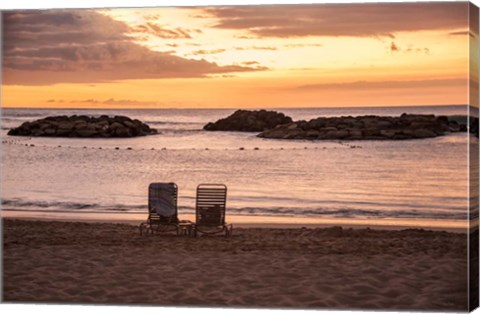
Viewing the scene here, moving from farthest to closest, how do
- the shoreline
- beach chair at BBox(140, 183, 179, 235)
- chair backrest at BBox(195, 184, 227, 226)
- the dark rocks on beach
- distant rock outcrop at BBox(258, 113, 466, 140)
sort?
1. the dark rocks on beach
2. beach chair at BBox(140, 183, 179, 235)
3. chair backrest at BBox(195, 184, 227, 226)
4. distant rock outcrop at BBox(258, 113, 466, 140)
5. the shoreline

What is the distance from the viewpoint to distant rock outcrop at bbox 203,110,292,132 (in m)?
13.2

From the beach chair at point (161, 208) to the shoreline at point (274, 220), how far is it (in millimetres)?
106

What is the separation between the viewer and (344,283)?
12.8 meters

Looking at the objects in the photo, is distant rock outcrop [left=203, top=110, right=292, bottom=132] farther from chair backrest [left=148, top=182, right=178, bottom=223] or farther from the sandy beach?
the sandy beach

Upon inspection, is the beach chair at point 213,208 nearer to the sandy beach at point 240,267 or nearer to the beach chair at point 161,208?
the sandy beach at point 240,267

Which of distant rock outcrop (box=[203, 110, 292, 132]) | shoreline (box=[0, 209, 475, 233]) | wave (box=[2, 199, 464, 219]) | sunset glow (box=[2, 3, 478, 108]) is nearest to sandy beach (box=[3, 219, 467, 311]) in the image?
shoreline (box=[0, 209, 475, 233])

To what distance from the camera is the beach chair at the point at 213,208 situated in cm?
1318

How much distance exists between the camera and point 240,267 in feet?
43.0

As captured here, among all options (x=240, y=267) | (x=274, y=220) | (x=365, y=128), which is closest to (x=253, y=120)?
(x=274, y=220)

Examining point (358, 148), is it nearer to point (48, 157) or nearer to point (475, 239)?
point (475, 239)

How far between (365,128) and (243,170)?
4.54 ft

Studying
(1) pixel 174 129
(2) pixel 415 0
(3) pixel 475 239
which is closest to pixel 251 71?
(1) pixel 174 129

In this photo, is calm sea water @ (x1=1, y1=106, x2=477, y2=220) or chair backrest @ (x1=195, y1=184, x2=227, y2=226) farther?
chair backrest @ (x1=195, y1=184, x2=227, y2=226)

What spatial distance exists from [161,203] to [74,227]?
3.32 ft
